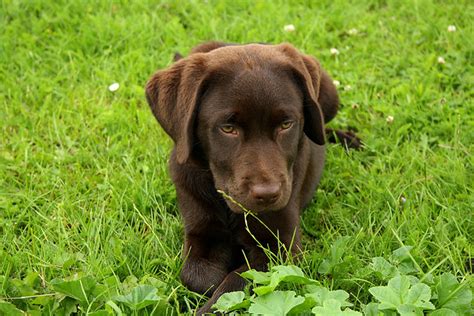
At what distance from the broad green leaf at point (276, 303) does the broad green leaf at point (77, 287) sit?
29.1 inches

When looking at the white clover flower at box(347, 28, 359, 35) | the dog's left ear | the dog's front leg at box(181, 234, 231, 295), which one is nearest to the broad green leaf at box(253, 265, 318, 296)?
the dog's front leg at box(181, 234, 231, 295)

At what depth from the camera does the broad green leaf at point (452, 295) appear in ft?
10.1

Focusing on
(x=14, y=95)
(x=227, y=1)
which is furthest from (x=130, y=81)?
(x=227, y=1)

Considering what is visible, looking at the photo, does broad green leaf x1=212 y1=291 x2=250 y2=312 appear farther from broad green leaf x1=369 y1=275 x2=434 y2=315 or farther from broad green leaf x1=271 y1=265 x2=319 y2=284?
broad green leaf x1=369 y1=275 x2=434 y2=315

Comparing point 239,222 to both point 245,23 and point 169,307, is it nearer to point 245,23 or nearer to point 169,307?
point 169,307

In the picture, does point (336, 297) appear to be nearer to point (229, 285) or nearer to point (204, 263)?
point (229, 285)

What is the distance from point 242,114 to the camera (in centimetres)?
342

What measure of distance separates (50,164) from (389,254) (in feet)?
7.28

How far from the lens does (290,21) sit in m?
6.08

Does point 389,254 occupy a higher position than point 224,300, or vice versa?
point 224,300

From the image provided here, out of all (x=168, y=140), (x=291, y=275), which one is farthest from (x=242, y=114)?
(x=168, y=140)

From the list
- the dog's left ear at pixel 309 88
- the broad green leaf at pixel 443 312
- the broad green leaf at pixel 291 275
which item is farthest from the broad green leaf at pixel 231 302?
the dog's left ear at pixel 309 88

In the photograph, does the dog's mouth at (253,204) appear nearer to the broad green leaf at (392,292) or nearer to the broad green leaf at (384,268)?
the broad green leaf at (384,268)

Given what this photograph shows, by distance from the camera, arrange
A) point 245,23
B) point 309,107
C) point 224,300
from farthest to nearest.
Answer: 1. point 245,23
2. point 309,107
3. point 224,300
